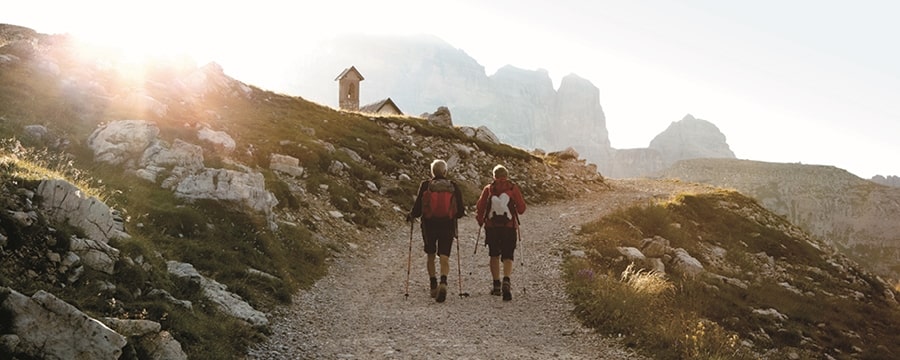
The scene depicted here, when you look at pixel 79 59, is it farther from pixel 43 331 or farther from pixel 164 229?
pixel 43 331

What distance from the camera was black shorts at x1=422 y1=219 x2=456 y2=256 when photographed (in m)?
12.1

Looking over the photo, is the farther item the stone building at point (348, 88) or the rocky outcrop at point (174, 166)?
the stone building at point (348, 88)

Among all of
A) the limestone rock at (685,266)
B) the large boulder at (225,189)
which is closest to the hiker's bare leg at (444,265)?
the large boulder at (225,189)

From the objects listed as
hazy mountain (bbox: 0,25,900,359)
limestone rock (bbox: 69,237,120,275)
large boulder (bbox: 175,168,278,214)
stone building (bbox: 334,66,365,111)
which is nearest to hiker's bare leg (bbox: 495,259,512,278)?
hazy mountain (bbox: 0,25,900,359)

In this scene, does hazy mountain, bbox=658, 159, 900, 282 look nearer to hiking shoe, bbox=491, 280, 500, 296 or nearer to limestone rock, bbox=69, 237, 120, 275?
hiking shoe, bbox=491, 280, 500, 296

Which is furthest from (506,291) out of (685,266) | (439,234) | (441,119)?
(441,119)

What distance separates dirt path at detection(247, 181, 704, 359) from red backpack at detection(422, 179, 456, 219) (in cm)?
216

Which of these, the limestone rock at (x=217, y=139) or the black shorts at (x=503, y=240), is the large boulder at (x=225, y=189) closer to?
the limestone rock at (x=217, y=139)

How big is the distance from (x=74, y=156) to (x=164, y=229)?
19.7 ft

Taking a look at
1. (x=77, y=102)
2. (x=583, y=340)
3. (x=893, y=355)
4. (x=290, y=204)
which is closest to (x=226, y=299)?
(x=583, y=340)

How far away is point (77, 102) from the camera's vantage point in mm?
19375

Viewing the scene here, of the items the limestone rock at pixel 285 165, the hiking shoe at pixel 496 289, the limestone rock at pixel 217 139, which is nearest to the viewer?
the hiking shoe at pixel 496 289

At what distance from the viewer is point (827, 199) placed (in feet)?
495

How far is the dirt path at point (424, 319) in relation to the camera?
9164 millimetres
